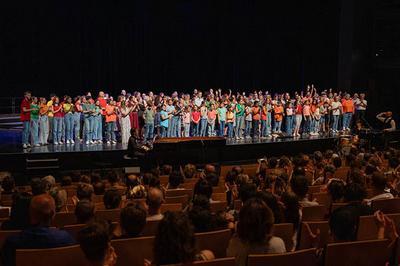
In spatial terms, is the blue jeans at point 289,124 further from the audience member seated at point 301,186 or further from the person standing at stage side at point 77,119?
the audience member seated at point 301,186

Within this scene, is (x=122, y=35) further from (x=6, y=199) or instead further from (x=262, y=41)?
(x=6, y=199)

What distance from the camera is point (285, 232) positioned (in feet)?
16.9

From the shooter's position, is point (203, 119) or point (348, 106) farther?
point (348, 106)

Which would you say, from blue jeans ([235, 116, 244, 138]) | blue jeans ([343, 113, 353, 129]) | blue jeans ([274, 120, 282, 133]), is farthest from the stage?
blue jeans ([343, 113, 353, 129])

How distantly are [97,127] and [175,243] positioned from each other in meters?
15.9

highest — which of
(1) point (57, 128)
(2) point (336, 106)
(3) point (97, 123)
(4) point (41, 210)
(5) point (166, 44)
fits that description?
(5) point (166, 44)

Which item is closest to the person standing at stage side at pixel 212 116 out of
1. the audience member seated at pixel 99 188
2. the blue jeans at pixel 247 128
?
the blue jeans at pixel 247 128

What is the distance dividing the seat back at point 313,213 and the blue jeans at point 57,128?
1351 cm

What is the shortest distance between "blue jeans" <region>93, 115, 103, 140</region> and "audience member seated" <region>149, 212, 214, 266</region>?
15.7 meters

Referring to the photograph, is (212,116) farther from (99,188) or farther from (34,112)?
(99,188)

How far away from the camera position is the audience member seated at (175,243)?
3.69 meters

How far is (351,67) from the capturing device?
2686 centimetres

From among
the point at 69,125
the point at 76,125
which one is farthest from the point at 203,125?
the point at 69,125

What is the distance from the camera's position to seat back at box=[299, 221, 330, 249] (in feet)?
17.5
